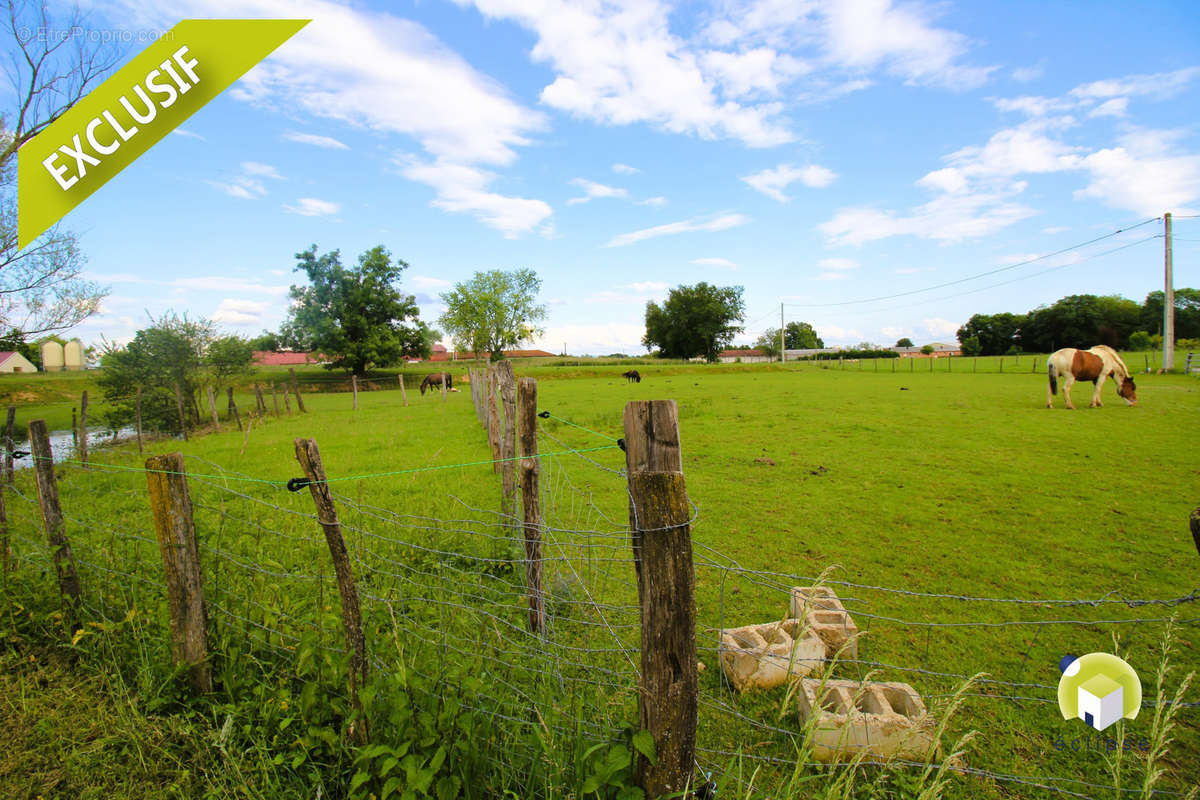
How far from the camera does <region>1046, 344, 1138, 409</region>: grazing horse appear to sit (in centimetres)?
1481

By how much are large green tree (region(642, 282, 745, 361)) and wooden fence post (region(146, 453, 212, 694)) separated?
76.4m

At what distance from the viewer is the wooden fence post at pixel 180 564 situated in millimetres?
2588

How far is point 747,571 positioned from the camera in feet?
6.86

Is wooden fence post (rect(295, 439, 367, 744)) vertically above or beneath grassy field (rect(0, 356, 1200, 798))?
above

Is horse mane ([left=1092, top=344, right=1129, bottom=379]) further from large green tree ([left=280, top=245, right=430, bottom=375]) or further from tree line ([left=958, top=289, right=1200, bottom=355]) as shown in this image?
tree line ([left=958, top=289, right=1200, bottom=355])

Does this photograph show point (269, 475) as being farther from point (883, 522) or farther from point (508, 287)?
point (508, 287)

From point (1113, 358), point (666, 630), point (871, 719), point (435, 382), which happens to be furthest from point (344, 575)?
point (435, 382)

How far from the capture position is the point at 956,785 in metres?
2.43

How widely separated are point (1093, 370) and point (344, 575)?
20288 mm

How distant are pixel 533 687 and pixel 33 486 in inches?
360

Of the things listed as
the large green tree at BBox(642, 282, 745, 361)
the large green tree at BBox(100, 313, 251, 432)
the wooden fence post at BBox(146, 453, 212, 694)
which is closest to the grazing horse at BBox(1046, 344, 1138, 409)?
the wooden fence post at BBox(146, 453, 212, 694)

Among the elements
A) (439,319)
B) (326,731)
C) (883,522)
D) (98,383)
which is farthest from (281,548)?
(439,319)

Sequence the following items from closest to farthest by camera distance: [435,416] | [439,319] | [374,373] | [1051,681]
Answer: [1051,681]
[435,416]
[374,373]
[439,319]

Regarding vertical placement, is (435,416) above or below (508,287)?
below
